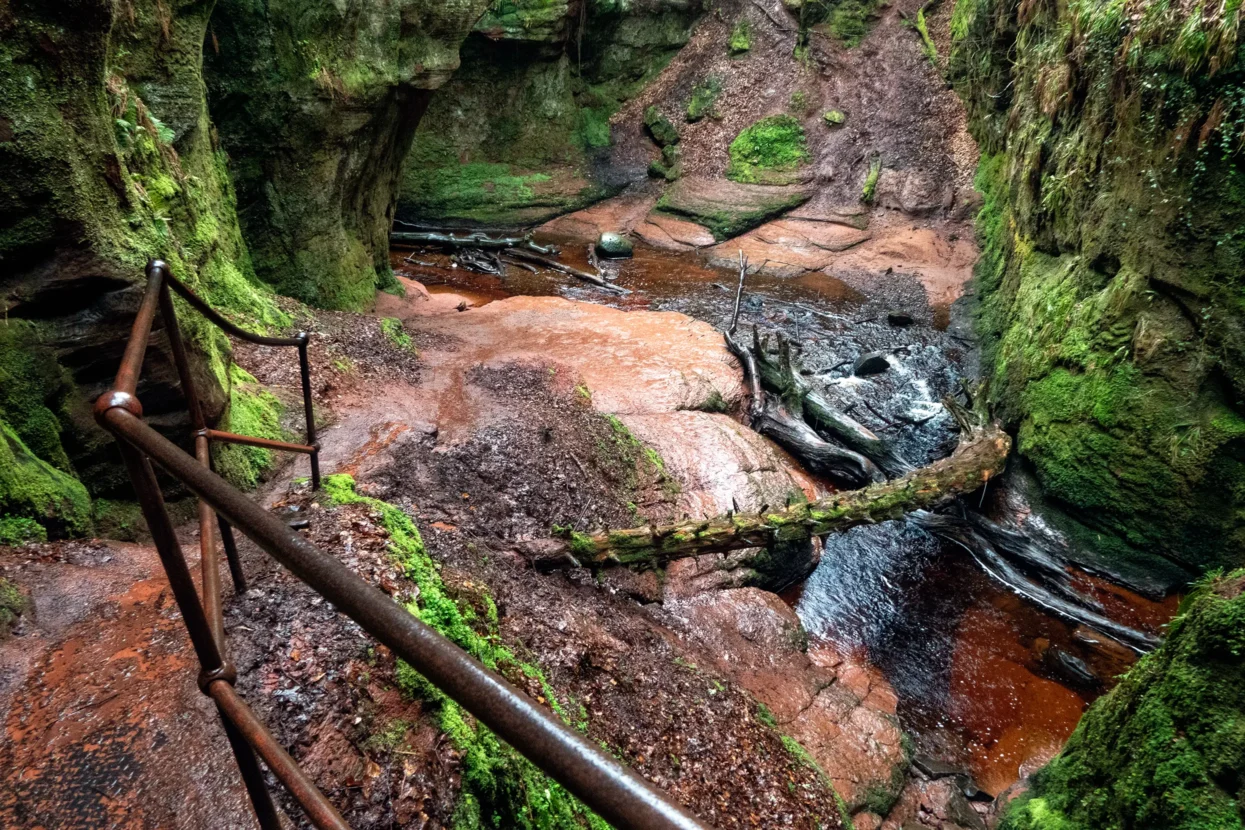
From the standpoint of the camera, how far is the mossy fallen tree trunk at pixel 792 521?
15.0ft

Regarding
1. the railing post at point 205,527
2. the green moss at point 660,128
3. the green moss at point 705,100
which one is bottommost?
the railing post at point 205,527

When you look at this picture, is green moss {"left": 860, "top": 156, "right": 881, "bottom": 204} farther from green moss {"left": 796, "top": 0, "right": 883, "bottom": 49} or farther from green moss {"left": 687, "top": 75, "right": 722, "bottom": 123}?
green moss {"left": 687, "top": 75, "right": 722, "bottom": 123}

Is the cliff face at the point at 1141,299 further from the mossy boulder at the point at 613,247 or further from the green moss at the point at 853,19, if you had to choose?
the green moss at the point at 853,19

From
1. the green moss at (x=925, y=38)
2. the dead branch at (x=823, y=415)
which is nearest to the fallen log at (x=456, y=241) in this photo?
the dead branch at (x=823, y=415)

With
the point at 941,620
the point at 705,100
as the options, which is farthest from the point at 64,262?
the point at 705,100

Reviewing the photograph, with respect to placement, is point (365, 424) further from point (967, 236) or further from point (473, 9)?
point (967, 236)

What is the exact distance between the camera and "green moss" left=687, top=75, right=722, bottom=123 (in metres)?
18.0

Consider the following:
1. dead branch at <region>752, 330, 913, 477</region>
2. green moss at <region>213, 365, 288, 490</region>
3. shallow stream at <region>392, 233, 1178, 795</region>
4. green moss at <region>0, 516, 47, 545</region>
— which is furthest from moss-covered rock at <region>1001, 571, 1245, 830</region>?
green moss at <region>0, 516, 47, 545</region>

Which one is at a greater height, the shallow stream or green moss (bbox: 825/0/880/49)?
green moss (bbox: 825/0/880/49)

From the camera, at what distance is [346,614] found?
0.81m

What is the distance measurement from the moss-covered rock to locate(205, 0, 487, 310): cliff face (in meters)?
8.78

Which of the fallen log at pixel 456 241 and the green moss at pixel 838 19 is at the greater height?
the green moss at pixel 838 19

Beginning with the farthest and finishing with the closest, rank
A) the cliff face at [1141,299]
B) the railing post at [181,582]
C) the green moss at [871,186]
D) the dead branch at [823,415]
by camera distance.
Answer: the green moss at [871,186] → the dead branch at [823,415] → the cliff face at [1141,299] → the railing post at [181,582]

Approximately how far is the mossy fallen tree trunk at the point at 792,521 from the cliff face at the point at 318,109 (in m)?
5.80
